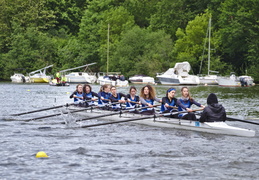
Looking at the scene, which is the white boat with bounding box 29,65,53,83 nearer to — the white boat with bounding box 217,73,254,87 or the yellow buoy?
the white boat with bounding box 217,73,254,87

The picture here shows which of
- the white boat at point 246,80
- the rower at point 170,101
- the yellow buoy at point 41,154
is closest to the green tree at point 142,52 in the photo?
the white boat at point 246,80

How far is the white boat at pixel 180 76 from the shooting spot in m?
62.9

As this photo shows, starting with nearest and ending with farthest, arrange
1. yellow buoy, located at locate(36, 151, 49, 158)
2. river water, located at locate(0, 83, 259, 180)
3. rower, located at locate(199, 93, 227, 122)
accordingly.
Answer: river water, located at locate(0, 83, 259, 180) → yellow buoy, located at locate(36, 151, 49, 158) → rower, located at locate(199, 93, 227, 122)

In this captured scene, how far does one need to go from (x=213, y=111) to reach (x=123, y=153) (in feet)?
13.4

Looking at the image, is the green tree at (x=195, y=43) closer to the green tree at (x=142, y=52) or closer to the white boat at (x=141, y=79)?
the green tree at (x=142, y=52)

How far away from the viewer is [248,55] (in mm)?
65188

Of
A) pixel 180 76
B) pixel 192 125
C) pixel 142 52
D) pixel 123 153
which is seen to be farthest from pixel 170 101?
pixel 142 52

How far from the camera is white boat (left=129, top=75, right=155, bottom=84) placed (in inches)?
2638

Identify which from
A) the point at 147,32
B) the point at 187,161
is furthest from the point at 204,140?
the point at 147,32

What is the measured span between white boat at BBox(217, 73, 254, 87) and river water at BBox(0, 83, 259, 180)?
40053 millimetres

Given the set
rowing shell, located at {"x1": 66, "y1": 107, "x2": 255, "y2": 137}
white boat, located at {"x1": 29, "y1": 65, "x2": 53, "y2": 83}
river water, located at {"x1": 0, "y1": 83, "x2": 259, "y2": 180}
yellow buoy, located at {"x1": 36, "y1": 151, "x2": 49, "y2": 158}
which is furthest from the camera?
white boat, located at {"x1": 29, "y1": 65, "x2": 53, "y2": 83}

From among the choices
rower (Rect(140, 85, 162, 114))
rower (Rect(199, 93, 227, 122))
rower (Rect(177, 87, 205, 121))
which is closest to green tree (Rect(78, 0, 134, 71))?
rower (Rect(140, 85, 162, 114))

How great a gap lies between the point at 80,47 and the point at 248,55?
27.1 meters

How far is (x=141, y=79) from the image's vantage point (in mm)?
68375
